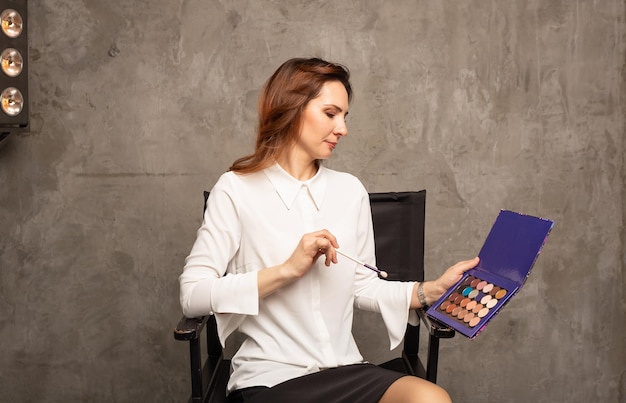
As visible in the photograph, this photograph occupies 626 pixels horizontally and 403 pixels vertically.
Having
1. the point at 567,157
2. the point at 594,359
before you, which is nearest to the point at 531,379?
the point at 594,359

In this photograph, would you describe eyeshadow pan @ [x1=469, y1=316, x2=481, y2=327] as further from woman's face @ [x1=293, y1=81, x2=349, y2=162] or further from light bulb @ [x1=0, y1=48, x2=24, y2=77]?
light bulb @ [x1=0, y1=48, x2=24, y2=77]

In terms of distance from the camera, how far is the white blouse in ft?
5.82

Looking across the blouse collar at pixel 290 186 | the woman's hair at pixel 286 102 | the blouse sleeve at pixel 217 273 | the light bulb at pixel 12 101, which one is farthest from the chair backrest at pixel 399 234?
the light bulb at pixel 12 101

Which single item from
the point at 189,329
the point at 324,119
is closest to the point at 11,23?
the point at 324,119

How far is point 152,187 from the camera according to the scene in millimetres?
2990

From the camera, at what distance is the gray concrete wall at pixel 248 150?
2.93 meters

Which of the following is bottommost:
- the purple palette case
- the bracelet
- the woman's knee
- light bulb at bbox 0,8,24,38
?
the woman's knee

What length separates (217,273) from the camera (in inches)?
72.5

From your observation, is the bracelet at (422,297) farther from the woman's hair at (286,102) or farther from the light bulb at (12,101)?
the light bulb at (12,101)

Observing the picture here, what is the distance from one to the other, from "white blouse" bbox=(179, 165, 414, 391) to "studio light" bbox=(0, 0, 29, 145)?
1070 millimetres

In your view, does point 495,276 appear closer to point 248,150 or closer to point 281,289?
point 281,289

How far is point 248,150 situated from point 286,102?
113 cm

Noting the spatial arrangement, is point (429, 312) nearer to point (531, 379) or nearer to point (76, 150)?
point (531, 379)

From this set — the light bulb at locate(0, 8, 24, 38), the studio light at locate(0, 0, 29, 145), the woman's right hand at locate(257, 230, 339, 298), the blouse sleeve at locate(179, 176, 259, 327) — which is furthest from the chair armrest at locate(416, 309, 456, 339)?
the light bulb at locate(0, 8, 24, 38)
